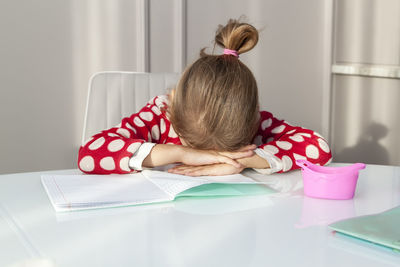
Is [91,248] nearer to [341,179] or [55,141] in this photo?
[341,179]

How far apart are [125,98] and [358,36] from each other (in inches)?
61.4

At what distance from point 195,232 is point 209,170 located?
1.29 ft

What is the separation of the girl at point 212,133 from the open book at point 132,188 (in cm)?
6

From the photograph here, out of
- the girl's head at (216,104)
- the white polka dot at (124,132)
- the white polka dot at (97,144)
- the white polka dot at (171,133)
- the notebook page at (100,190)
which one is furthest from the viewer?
the white polka dot at (171,133)

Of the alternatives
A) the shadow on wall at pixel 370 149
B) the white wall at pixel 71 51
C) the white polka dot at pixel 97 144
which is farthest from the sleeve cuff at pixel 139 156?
the shadow on wall at pixel 370 149

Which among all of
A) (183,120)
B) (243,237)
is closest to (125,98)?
(183,120)

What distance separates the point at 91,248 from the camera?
2.32 feet

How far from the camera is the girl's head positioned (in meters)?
1.16

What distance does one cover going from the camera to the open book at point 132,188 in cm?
93

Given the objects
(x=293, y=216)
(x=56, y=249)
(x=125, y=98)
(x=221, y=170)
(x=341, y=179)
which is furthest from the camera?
(x=125, y=98)

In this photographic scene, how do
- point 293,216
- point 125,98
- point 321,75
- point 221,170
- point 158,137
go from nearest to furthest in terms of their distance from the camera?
point 293,216
point 221,170
point 158,137
point 125,98
point 321,75

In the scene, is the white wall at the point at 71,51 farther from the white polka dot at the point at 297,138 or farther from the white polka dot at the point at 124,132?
the white polka dot at the point at 297,138

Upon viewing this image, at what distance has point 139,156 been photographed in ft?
3.94

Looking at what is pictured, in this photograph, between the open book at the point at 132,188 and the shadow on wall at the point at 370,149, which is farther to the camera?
the shadow on wall at the point at 370,149
